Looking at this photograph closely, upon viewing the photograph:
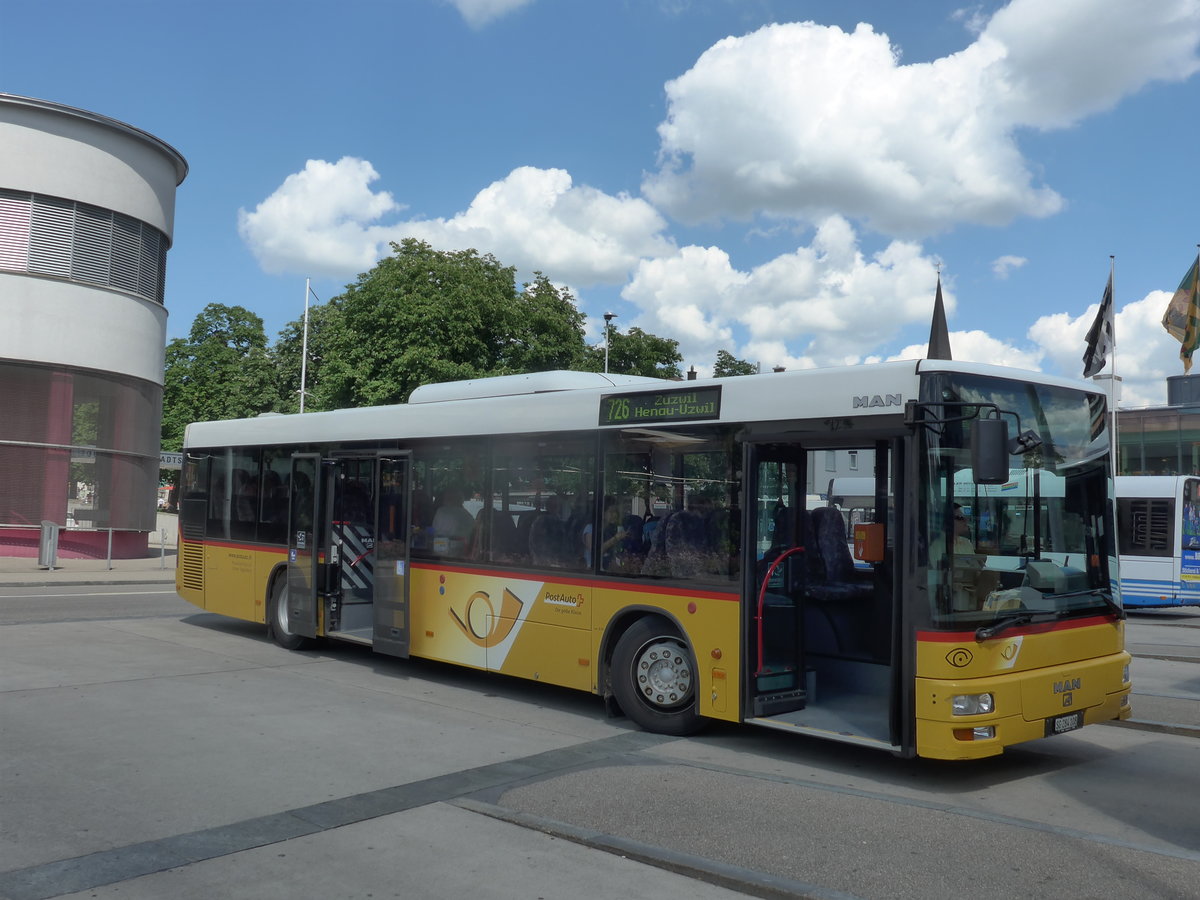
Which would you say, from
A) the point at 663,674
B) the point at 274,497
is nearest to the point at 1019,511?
the point at 663,674

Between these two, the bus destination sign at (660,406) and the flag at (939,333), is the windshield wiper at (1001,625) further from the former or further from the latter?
the flag at (939,333)

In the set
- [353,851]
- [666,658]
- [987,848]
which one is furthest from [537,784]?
[987,848]

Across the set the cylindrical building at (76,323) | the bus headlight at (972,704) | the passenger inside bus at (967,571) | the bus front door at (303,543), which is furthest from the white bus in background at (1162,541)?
the cylindrical building at (76,323)

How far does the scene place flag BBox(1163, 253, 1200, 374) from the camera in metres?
25.5

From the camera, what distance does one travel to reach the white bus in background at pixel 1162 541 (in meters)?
20.4

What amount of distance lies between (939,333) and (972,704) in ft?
63.0

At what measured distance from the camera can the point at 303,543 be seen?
40.5 feet

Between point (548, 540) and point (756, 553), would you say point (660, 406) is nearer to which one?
point (756, 553)

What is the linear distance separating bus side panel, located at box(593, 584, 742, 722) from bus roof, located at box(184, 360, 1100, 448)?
4.61 ft

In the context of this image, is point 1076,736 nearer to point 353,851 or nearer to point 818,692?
point 818,692

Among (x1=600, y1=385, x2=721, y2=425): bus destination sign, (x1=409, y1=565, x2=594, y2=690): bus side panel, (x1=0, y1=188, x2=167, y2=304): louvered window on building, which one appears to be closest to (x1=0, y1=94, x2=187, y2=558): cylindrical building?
(x1=0, y1=188, x2=167, y2=304): louvered window on building

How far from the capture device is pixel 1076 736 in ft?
28.9

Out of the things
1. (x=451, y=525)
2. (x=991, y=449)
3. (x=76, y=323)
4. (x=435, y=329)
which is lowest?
(x=451, y=525)

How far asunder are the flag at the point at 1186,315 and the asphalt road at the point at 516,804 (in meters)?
20.1
